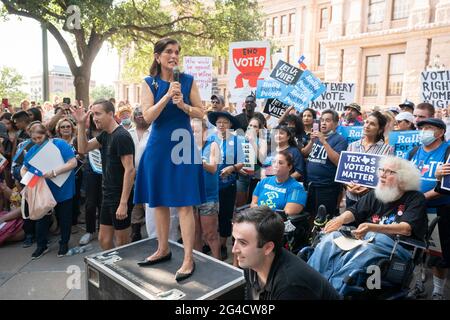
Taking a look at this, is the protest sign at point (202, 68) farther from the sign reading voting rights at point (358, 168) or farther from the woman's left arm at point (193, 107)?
the woman's left arm at point (193, 107)

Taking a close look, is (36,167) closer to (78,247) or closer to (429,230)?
(78,247)

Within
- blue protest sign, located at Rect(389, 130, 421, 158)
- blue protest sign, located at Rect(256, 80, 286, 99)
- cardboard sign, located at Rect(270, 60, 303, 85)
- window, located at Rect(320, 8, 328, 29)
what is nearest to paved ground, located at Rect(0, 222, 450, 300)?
blue protest sign, located at Rect(389, 130, 421, 158)

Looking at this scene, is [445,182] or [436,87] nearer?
[445,182]

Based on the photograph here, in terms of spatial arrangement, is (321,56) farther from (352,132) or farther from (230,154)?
(230,154)

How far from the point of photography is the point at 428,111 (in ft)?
14.6

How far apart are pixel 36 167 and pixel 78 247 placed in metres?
1.15

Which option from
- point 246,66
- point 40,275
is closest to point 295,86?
point 246,66

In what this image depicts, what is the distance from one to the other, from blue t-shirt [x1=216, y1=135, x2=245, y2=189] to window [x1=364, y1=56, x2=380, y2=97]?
2362 centimetres

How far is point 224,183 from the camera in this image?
4.27 m

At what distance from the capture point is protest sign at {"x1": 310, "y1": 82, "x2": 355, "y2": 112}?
6945 mm

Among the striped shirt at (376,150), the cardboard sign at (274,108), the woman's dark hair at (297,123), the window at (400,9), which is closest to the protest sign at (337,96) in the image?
the cardboard sign at (274,108)

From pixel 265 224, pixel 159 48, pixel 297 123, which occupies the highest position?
pixel 159 48

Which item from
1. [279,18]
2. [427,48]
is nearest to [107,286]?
[427,48]

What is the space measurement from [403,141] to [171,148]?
2956 millimetres
